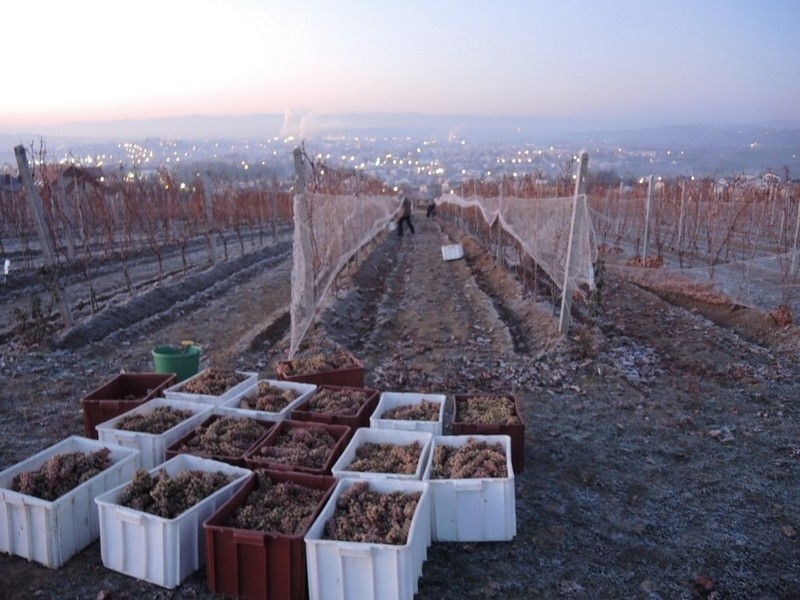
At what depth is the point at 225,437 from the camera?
431 cm

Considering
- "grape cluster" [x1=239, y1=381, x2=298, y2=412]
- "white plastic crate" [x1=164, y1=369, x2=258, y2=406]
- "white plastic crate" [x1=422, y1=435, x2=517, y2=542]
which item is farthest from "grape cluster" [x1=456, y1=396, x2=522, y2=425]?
"white plastic crate" [x1=164, y1=369, x2=258, y2=406]

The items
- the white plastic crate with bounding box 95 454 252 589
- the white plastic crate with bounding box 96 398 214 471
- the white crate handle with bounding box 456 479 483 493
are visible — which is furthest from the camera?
the white plastic crate with bounding box 96 398 214 471

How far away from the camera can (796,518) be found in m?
4.07

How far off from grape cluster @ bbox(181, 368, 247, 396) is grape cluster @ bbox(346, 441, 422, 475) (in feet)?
5.16

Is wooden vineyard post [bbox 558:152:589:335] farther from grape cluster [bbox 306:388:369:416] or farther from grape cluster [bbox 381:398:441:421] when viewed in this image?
grape cluster [bbox 306:388:369:416]

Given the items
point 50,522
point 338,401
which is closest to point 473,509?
point 338,401

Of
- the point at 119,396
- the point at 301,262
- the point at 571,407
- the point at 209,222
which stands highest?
the point at 301,262

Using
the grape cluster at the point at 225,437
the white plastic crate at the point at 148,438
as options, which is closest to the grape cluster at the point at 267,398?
the grape cluster at the point at 225,437

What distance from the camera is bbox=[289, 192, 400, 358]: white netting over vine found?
7.04 meters

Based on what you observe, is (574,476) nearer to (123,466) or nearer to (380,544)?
(380,544)

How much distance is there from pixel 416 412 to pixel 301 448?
104 cm

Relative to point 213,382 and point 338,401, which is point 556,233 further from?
point 213,382

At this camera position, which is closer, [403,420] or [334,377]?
[403,420]

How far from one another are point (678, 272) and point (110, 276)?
12141 mm
